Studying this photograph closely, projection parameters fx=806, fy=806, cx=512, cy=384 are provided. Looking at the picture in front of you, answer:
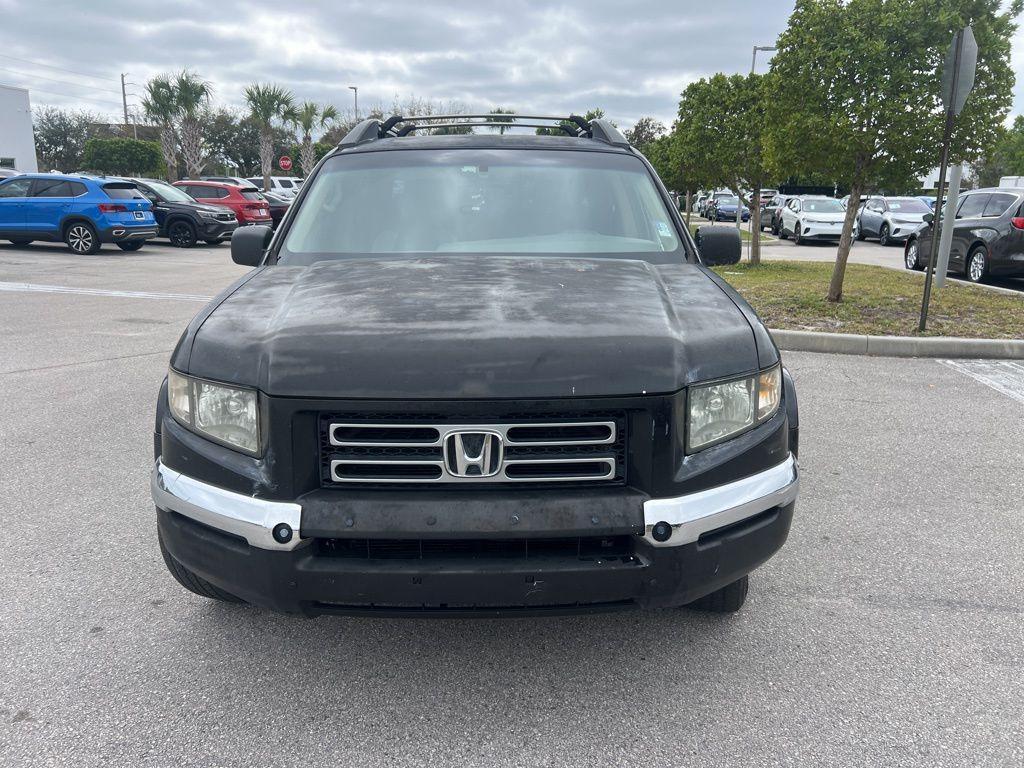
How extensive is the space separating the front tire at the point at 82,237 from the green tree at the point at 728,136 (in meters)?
13.4

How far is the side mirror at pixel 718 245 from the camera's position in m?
3.86

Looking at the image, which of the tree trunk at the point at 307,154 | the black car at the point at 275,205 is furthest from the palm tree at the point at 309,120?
the black car at the point at 275,205

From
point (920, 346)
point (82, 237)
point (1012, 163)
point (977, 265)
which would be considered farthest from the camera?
point (1012, 163)

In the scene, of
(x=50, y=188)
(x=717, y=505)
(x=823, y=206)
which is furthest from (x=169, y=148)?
(x=717, y=505)

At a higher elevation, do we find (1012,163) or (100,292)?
(1012,163)

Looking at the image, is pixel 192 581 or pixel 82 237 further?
pixel 82 237

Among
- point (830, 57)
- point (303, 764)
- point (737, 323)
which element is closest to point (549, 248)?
point (737, 323)

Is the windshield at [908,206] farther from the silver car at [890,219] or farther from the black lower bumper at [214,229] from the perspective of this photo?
the black lower bumper at [214,229]

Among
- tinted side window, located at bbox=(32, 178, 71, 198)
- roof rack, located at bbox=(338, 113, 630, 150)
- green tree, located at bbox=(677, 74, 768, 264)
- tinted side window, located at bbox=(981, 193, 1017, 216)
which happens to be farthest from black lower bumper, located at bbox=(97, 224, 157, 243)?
tinted side window, located at bbox=(981, 193, 1017, 216)

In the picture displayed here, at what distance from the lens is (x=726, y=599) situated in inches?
116

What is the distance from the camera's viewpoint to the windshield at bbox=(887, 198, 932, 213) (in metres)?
25.9

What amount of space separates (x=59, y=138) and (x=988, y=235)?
71108 millimetres

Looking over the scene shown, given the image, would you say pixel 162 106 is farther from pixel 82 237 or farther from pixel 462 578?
pixel 462 578

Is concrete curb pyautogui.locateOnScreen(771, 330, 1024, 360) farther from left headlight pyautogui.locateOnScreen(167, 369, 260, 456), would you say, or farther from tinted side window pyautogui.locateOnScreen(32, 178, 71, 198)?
tinted side window pyautogui.locateOnScreen(32, 178, 71, 198)
